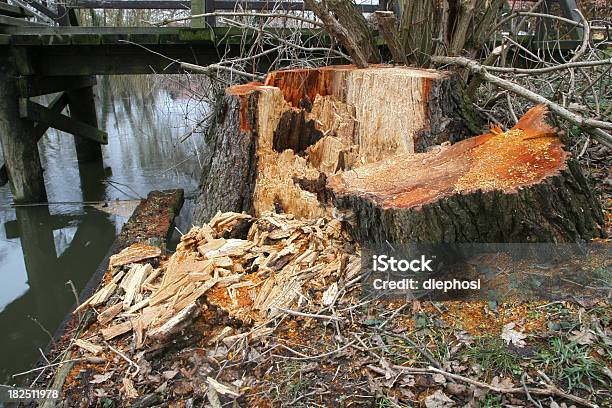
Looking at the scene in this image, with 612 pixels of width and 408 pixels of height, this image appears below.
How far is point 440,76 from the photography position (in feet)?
10.3

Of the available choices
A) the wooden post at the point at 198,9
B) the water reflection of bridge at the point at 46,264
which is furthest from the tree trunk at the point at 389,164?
the wooden post at the point at 198,9

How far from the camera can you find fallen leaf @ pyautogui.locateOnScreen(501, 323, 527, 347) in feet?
6.75

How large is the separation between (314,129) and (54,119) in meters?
5.59

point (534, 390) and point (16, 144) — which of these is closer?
point (534, 390)

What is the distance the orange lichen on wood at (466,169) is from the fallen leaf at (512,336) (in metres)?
0.60

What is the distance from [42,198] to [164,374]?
611 centimetres

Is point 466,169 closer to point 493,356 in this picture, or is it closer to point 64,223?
point 493,356

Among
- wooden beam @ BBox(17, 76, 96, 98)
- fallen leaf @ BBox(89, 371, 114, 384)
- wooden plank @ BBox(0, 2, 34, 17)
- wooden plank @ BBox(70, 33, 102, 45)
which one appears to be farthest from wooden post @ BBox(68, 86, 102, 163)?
fallen leaf @ BBox(89, 371, 114, 384)

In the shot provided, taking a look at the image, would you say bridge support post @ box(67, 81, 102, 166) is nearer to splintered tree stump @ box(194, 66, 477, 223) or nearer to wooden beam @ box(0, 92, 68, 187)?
wooden beam @ box(0, 92, 68, 187)

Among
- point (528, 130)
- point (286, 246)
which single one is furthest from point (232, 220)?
point (528, 130)

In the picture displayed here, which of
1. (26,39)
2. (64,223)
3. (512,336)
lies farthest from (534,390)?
(26,39)

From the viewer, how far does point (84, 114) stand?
9.05 metres

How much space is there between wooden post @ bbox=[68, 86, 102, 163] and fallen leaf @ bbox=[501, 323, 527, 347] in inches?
336

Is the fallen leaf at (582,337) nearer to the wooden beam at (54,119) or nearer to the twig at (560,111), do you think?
the twig at (560,111)
